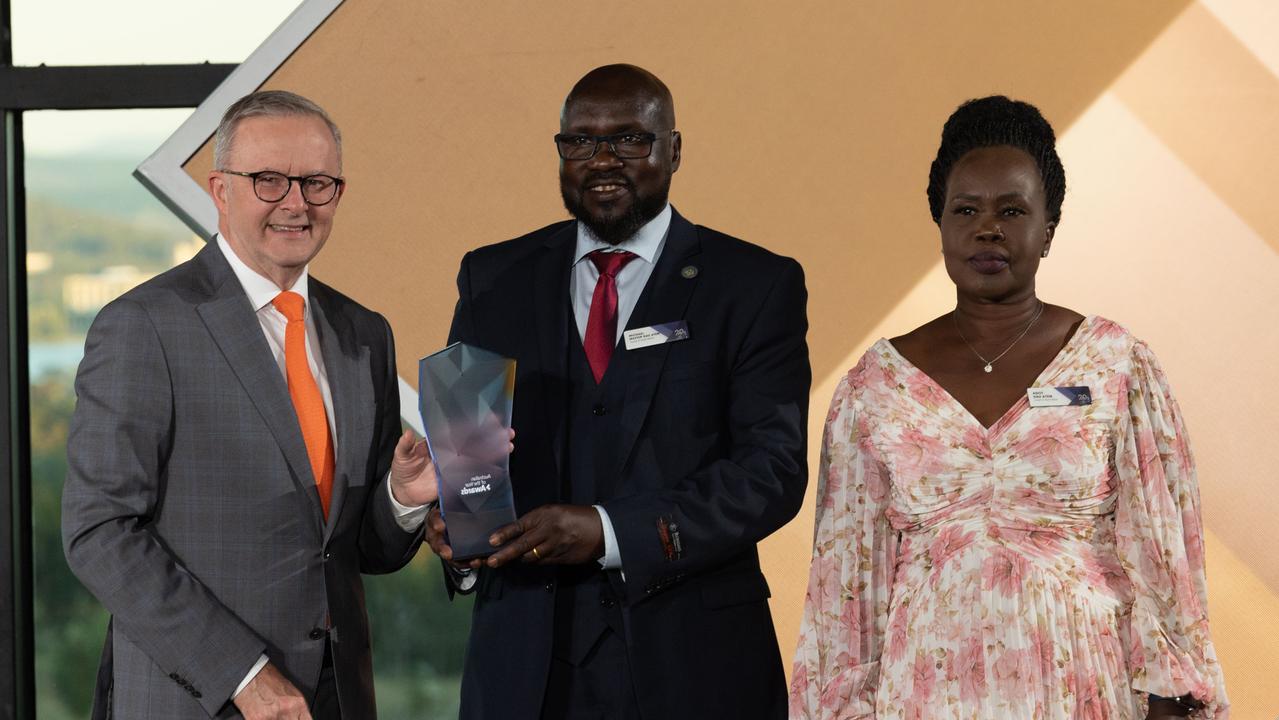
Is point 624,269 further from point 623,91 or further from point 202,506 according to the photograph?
point 202,506

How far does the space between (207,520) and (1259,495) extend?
9.62 feet

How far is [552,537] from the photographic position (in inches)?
86.9

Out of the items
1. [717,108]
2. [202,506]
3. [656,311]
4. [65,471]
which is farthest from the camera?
[65,471]

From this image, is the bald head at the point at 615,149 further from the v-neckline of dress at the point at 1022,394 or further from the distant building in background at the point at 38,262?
the distant building in background at the point at 38,262

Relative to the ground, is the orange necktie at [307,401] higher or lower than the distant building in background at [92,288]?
lower

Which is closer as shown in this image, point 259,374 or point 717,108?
point 259,374

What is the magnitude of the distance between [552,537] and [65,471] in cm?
282

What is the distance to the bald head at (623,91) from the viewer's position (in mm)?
2467

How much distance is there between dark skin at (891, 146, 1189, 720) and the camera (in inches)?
91.9

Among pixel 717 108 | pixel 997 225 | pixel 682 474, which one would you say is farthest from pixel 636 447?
pixel 717 108

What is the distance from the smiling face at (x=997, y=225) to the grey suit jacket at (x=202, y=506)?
3.69 ft

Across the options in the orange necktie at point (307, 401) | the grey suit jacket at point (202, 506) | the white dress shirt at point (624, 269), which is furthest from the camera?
the white dress shirt at point (624, 269)

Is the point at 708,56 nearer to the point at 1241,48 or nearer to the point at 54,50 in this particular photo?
the point at 1241,48

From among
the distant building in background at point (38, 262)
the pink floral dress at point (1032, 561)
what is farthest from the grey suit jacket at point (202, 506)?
the distant building in background at point (38, 262)
